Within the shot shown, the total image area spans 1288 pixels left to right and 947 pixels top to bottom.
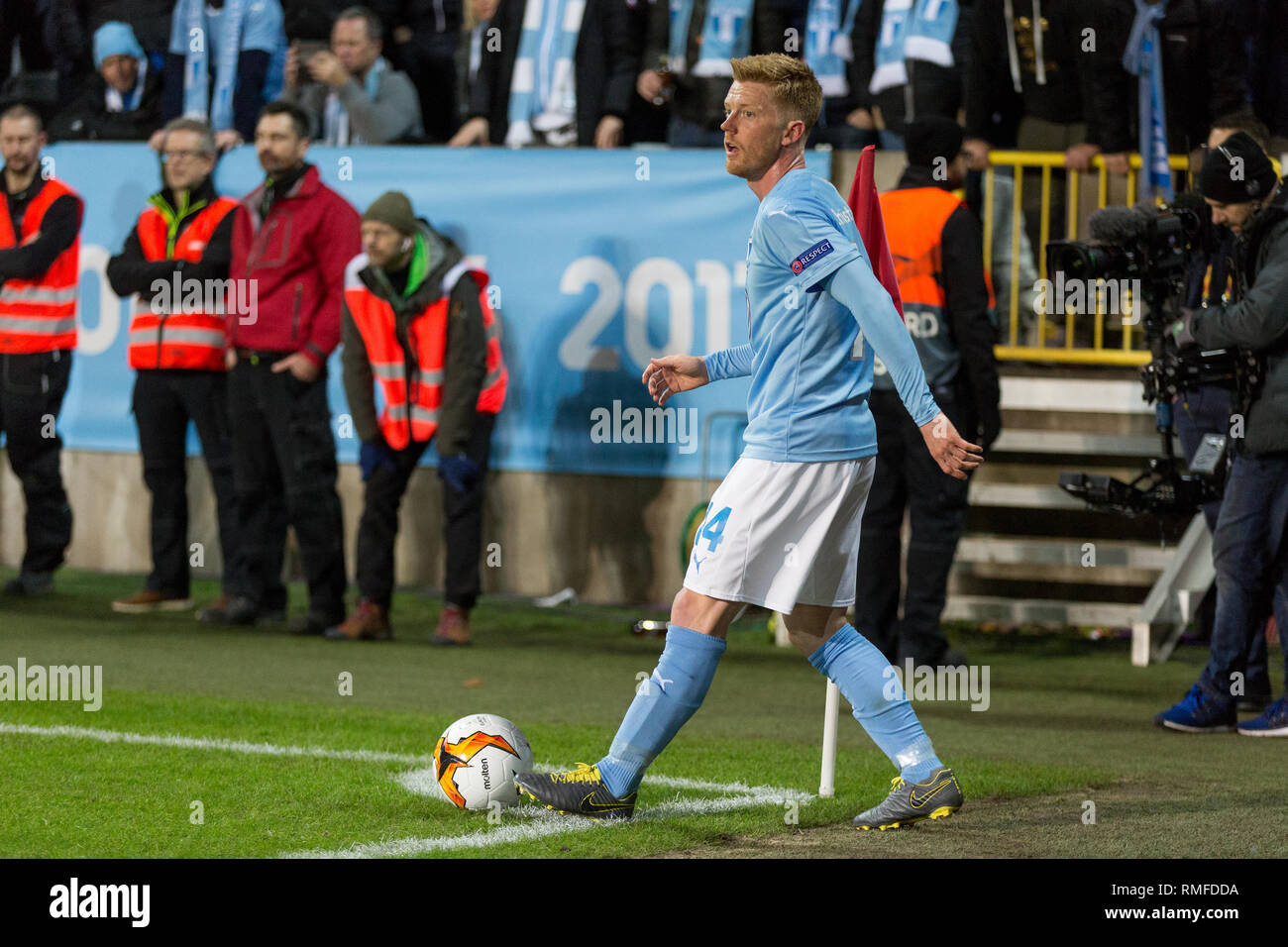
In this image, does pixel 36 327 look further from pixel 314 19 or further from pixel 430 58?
pixel 430 58

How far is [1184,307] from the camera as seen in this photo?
305 inches

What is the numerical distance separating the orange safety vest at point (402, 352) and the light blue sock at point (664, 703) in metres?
4.67

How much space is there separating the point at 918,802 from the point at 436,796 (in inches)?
54.8

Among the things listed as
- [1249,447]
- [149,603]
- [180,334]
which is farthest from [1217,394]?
[149,603]

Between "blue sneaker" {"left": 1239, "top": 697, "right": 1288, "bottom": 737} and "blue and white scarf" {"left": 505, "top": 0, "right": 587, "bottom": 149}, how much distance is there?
6.10m

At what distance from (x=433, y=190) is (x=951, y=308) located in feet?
13.1

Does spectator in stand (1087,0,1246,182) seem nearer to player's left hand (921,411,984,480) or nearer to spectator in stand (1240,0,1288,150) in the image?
spectator in stand (1240,0,1288,150)

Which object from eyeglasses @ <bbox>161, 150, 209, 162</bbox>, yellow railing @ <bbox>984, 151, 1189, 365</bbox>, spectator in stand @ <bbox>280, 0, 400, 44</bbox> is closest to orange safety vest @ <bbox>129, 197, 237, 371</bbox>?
eyeglasses @ <bbox>161, 150, 209, 162</bbox>

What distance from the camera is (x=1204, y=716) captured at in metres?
7.25

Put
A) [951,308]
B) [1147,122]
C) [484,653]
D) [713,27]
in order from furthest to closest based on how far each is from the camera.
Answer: [713,27] → [1147,122] → [484,653] → [951,308]

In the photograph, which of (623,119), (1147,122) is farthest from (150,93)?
(1147,122)

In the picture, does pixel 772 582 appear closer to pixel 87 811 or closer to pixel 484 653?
pixel 87 811

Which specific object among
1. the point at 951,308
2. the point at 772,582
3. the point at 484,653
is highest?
the point at 951,308

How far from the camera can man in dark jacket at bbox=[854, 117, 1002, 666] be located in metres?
8.35
